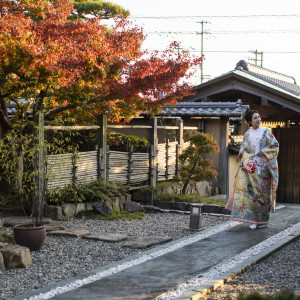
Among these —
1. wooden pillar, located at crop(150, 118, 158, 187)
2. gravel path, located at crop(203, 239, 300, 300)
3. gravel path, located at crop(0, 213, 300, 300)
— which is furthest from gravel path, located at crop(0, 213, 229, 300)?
wooden pillar, located at crop(150, 118, 158, 187)

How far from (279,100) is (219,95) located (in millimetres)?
2331

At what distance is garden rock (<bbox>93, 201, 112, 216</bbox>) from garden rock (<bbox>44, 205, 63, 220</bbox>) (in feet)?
3.02

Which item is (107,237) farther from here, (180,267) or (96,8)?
(96,8)

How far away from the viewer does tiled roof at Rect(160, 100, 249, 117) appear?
14.2 m

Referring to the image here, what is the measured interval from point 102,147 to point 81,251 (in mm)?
4531

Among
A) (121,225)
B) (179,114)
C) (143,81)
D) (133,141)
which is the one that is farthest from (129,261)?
(179,114)

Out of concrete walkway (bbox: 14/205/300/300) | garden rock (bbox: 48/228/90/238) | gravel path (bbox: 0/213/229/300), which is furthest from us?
garden rock (bbox: 48/228/90/238)

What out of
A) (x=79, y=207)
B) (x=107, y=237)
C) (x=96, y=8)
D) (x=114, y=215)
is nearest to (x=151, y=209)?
(x=114, y=215)

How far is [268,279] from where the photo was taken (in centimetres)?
582

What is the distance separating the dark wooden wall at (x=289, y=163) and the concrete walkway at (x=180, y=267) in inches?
272

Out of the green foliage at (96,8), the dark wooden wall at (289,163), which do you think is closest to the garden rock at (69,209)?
the dark wooden wall at (289,163)

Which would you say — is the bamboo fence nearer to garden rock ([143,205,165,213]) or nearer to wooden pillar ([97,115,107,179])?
wooden pillar ([97,115,107,179])

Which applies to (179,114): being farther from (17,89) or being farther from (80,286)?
(80,286)

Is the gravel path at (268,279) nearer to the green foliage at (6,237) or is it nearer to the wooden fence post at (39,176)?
the wooden fence post at (39,176)
